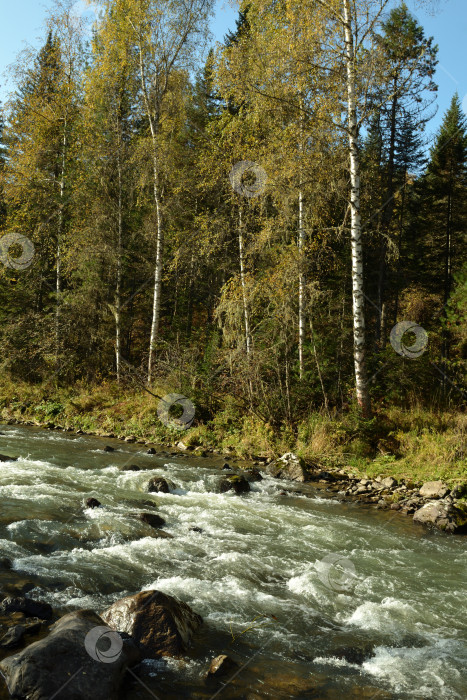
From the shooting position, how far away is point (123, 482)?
917cm

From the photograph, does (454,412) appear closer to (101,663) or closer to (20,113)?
(101,663)

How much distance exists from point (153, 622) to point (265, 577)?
72.9 inches

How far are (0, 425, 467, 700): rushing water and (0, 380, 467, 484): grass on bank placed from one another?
212cm

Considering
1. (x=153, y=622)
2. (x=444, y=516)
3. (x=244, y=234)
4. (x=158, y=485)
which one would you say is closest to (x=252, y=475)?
(x=158, y=485)

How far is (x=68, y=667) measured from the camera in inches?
133

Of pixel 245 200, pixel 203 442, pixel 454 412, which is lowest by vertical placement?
pixel 203 442

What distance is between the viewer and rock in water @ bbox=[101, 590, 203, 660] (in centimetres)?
400

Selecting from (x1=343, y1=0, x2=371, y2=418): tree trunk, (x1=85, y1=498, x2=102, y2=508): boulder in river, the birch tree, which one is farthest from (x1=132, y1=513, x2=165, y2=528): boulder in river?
the birch tree

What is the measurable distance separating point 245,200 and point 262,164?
2211mm

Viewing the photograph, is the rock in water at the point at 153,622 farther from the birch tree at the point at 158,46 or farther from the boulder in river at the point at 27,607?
the birch tree at the point at 158,46

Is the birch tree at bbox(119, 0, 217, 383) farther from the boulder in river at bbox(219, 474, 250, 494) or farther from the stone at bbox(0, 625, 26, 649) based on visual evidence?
the stone at bbox(0, 625, 26, 649)

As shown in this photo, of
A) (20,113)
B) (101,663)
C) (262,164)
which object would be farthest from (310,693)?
(20,113)

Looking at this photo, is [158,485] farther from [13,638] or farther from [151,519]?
[13,638]

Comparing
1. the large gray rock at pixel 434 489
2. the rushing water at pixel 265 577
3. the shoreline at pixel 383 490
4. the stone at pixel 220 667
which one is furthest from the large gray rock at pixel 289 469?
the stone at pixel 220 667
